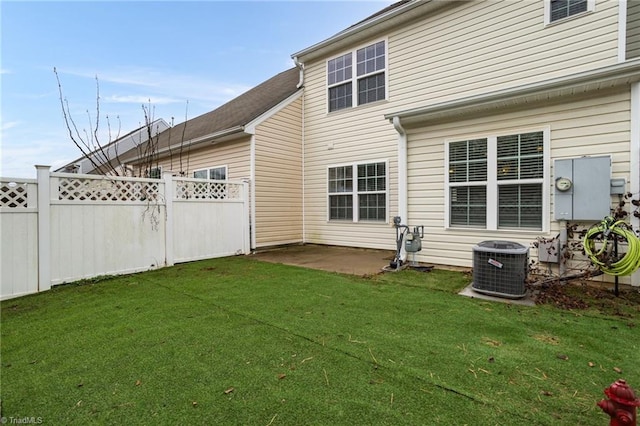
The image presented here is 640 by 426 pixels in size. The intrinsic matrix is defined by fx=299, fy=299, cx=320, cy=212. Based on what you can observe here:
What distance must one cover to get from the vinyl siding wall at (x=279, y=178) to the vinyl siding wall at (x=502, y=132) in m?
3.99

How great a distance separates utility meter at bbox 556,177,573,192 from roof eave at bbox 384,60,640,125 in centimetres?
134

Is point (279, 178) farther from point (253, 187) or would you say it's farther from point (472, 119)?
point (472, 119)

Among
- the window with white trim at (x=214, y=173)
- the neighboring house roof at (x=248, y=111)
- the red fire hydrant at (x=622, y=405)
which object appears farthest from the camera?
the window with white trim at (x=214, y=173)

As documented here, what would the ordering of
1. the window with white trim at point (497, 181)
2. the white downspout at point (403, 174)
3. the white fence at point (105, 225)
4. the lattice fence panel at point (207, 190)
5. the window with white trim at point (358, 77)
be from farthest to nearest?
the window with white trim at point (358, 77)
the lattice fence panel at point (207, 190)
the white downspout at point (403, 174)
the window with white trim at point (497, 181)
the white fence at point (105, 225)

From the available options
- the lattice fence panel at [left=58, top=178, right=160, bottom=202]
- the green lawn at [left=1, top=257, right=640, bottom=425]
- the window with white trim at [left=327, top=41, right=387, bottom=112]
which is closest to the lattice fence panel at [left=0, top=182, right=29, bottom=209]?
the lattice fence panel at [left=58, top=178, right=160, bottom=202]

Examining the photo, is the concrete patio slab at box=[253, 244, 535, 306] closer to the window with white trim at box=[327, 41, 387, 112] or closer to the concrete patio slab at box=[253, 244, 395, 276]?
the concrete patio slab at box=[253, 244, 395, 276]

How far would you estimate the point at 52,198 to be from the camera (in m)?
4.70

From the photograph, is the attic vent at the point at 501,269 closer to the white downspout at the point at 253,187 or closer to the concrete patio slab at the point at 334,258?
the concrete patio slab at the point at 334,258

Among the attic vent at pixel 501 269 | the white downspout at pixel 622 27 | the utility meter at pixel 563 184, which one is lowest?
the attic vent at pixel 501 269

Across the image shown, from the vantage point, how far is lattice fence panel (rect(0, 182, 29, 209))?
4254mm

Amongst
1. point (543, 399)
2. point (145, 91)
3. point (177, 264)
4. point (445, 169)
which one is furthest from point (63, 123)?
point (543, 399)

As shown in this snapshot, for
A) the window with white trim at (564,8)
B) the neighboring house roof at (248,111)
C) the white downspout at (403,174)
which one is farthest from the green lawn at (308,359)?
the neighboring house roof at (248,111)

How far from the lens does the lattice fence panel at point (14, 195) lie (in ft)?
14.0

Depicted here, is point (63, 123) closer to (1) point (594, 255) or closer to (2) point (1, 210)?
(2) point (1, 210)
